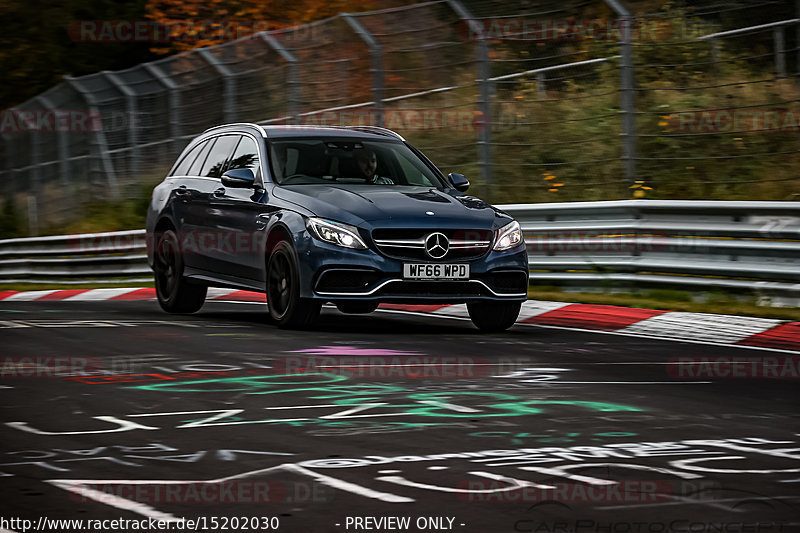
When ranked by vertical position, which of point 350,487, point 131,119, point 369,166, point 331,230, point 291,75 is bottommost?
point 350,487

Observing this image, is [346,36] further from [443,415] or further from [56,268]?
[443,415]

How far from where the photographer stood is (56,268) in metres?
24.0

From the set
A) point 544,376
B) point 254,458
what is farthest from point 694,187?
point 254,458

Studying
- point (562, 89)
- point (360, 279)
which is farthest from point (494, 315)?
point (562, 89)

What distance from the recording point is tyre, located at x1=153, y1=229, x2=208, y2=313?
13.5 metres

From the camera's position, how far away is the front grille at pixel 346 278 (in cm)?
1101

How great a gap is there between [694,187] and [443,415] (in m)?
10.8

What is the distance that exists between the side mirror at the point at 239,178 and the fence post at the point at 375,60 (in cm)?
593

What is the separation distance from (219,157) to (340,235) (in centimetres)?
263

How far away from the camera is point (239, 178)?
470 inches

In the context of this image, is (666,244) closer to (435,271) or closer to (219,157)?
(435,271)

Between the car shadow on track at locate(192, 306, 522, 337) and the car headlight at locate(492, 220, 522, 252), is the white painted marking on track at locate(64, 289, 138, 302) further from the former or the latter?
the car headlight at locate(492, 220, 522, 252)

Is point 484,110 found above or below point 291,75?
below

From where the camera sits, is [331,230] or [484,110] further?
[484,110]
